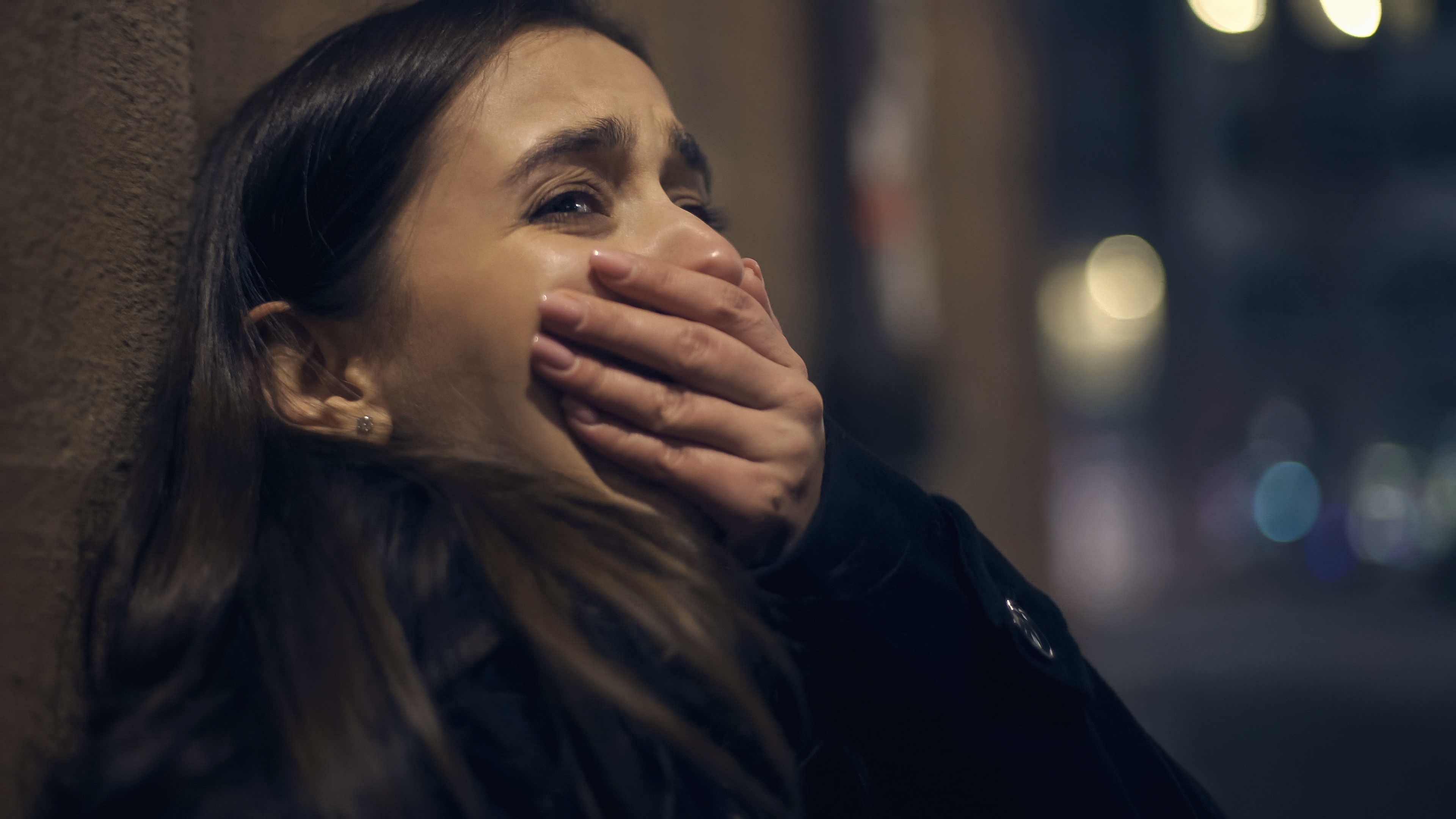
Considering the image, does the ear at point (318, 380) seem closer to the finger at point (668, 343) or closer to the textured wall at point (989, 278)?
the finger at point (668, 343)

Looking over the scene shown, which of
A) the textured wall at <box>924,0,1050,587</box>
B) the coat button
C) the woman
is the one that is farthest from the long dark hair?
the textured wall at <box>924,0,1050,587</box>

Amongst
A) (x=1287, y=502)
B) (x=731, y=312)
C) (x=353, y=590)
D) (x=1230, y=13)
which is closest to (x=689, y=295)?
(x=731, y=312)

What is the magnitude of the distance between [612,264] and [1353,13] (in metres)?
15.4

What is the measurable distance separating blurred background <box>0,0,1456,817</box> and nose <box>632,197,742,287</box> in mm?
739

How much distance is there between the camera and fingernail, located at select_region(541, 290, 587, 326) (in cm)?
115

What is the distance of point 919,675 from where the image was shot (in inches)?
46.8

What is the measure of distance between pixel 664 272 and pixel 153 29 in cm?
89

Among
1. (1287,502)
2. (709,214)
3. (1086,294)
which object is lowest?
(1287,502)

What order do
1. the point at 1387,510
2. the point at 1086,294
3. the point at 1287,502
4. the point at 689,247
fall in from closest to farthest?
the point at 689,247
the point at 1387,510
the point at 1287,502
the point at 1086,294

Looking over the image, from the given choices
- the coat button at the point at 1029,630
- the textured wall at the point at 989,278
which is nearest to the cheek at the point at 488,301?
the coat button at the point at 1029,630

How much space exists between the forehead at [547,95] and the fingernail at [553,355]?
30cm

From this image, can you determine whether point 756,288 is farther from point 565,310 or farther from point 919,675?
point 919,675

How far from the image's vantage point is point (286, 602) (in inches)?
36.8

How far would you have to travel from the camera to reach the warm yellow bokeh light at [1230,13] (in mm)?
14938
